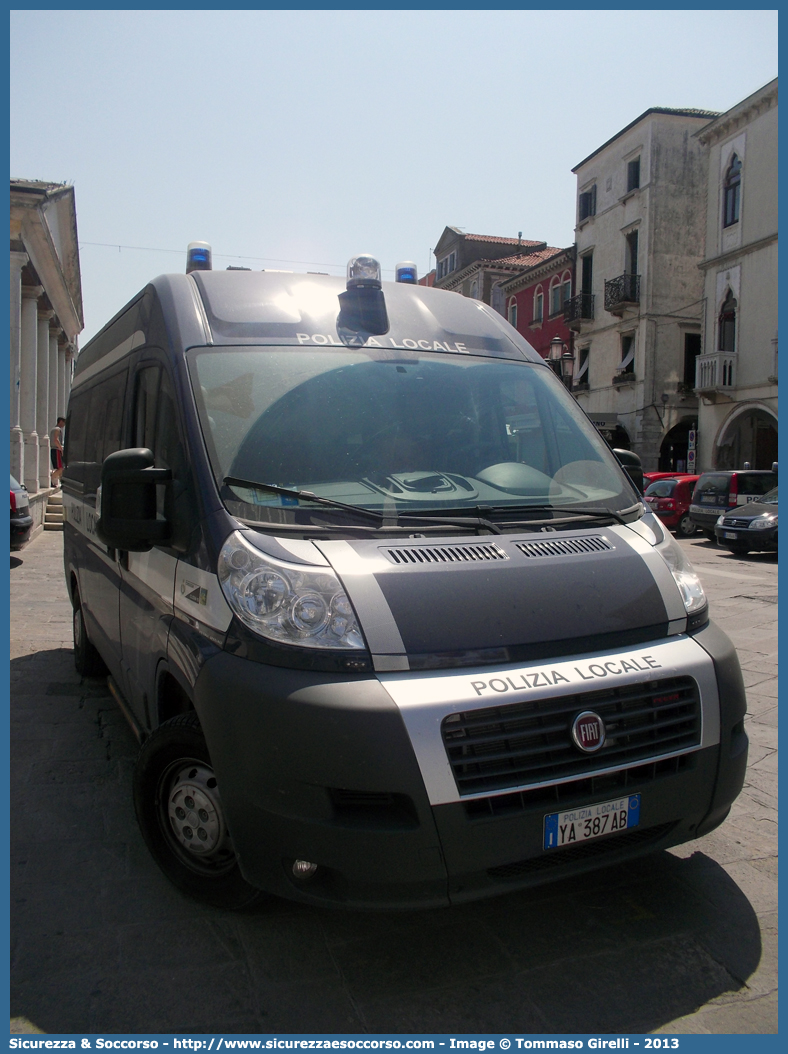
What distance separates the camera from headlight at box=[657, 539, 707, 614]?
10.2 ft

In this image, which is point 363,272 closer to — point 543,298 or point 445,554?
point 445,554

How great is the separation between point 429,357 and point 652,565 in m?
1.35

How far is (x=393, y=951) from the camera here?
2811 mm

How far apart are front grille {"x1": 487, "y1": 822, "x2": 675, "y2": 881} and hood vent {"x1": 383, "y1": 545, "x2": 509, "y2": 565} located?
944mm

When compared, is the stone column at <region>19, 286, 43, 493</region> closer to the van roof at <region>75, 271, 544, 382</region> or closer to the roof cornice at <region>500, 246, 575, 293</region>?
the van roof at <region>75, 271, 544, 382</region>

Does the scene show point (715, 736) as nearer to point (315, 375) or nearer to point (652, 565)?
point (652, 565)

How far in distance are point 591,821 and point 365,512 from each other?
48.9 inches

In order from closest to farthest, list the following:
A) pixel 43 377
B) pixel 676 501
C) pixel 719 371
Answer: pixel 676 501 → pixel 43 377 → pixel 719 371

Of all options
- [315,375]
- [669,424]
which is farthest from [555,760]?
[669,424]

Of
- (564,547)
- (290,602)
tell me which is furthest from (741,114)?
(290,602)

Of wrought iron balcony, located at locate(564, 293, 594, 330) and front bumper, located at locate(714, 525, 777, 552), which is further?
wrought iron balcony, located at locate(564, 293, 594, 330)

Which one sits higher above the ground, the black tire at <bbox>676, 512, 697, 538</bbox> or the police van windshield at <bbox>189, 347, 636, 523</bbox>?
the police van windshield at <bbox>189, 347, 636, 523</bbox>

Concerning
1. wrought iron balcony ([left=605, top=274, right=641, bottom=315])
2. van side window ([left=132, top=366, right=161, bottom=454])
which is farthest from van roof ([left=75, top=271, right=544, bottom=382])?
wrought iron balcony ([left=605, top=274, right=641, bottom=315])

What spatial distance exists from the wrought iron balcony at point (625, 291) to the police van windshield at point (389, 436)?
31.5 meters
